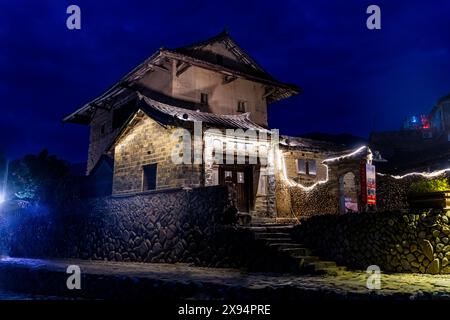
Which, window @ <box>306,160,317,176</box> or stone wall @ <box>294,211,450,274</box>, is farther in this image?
window @ <box>306,160,317,176</box>

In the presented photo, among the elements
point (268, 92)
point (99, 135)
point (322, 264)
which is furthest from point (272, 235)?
point (99, 135)

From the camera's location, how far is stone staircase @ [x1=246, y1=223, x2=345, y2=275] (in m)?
8.70

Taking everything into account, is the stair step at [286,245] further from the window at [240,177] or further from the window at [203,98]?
the window at [203,98]

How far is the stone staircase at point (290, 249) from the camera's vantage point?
8695mm

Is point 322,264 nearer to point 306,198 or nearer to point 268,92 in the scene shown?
point 306,198

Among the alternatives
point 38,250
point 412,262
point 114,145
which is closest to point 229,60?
point 114,145

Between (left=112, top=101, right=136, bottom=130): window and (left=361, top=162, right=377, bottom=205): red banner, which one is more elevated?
(left=112, top=101, right=136, bottom=130): window

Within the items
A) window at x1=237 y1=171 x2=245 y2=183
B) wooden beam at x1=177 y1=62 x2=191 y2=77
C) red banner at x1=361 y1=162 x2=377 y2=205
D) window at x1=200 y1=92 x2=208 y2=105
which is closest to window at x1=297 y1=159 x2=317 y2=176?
window at x1=237 y1=171 x2=245 y2=183

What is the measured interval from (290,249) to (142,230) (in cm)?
583

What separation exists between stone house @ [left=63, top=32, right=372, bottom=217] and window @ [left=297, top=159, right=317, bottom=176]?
0.18 feet

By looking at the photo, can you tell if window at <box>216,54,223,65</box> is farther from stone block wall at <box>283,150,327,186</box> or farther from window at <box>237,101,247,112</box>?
stone block wall at <box>283,150,327,186</box>

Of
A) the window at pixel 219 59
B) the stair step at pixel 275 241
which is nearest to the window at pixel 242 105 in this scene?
the window at pixel 219 59
